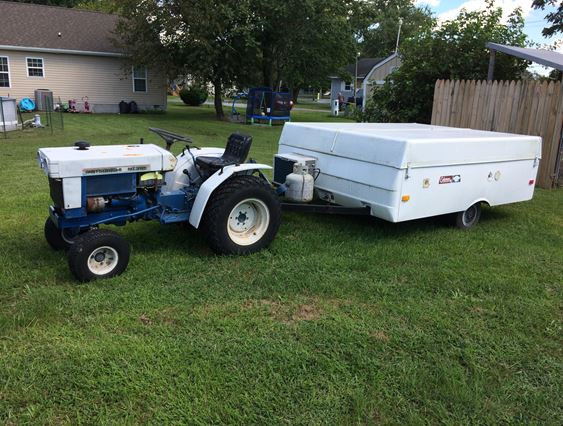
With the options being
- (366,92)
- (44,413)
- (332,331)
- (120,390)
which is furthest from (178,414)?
(366,92)

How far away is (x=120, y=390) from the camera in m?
2.79

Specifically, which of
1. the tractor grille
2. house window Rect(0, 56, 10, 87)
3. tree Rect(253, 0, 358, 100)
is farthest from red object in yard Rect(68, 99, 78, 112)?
the tractor grille

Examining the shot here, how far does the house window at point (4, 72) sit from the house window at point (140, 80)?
220 inches

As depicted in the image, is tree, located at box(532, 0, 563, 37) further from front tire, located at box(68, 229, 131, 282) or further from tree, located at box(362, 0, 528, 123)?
front tire, located at box(68, 229, 131, 282)

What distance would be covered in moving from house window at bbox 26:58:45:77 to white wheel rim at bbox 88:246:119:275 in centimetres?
2231

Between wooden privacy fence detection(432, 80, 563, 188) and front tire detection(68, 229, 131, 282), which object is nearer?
front tire detection(68, 229, 131, 282)

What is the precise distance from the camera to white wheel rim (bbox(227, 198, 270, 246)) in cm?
486

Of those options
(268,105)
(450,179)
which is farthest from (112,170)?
(268,105)

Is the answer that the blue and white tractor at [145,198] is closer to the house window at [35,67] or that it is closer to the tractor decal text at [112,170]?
the tractor decal text at [112,170]

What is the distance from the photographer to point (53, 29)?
24141mm

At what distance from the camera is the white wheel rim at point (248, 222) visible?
15.9ft

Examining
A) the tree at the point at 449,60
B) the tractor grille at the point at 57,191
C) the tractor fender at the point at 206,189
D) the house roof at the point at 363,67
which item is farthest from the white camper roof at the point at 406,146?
the house roof at the point at 363,67

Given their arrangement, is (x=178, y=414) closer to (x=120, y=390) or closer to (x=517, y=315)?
(x=120, y=390)

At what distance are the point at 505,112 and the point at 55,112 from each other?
19689 millimetres
